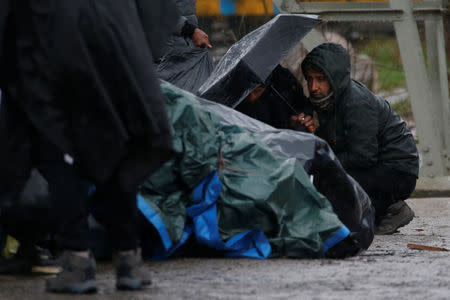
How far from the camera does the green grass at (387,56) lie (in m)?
8.95

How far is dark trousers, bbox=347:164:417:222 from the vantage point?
20.3 ft

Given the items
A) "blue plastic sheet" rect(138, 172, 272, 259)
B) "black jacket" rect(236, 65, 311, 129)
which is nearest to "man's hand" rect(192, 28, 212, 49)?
"black jacket" rect(236, 65, 311, 129)

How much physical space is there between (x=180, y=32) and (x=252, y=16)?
228 cm

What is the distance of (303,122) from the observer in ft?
19.6

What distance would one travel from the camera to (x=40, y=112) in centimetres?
321

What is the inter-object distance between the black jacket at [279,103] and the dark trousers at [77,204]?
280 cm

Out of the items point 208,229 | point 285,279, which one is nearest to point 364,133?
point 208,229

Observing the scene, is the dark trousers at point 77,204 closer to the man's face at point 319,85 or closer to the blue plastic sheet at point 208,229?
the blue plastic sheet at point 208,229

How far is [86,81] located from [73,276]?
0.64m

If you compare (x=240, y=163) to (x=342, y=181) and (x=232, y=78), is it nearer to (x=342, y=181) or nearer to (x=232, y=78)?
(x=342, y=181)

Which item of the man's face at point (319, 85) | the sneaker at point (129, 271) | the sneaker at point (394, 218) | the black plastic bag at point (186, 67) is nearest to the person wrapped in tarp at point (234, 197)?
the sneaker at point (129, 271)

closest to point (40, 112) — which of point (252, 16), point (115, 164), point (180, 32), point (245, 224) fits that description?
point (115, 164)

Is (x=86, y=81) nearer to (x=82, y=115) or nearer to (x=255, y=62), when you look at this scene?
(x=82, y=115)

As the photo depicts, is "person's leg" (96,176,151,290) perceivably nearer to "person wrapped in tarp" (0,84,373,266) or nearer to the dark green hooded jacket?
"person wrapped in tarp" (0,84,373,266)
